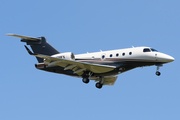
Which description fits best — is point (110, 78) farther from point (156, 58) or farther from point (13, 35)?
point (13, 35)

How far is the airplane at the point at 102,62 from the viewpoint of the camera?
23125 mm

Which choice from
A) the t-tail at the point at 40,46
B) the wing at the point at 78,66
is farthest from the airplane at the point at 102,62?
the t-tail at the point at 40,46

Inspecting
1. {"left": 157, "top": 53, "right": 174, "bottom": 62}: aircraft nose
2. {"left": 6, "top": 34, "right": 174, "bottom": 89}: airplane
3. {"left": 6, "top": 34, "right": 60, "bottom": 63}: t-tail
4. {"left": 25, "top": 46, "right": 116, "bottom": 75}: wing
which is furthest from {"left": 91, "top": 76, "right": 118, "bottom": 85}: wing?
{"left": 157, "top": 53, "right": 174, "bottom": 62}: aircraft nose

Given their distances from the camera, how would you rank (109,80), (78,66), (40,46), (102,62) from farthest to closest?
(40,46) < (109,80) < (102,62) < (78,66)

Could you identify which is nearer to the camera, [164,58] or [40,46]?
[164,58]

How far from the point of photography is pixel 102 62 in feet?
81.0

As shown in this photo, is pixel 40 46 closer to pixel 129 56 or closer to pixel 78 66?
pixel 78 66

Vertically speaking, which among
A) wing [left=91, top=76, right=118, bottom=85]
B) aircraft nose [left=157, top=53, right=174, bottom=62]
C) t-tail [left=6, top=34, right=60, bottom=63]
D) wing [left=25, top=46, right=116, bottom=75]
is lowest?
wing [left=91, top=76, right=118, bottom=85]

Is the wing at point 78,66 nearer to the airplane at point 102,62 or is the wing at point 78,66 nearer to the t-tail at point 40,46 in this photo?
the airplane at point 102,62

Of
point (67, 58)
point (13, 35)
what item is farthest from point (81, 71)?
point (13, 35)

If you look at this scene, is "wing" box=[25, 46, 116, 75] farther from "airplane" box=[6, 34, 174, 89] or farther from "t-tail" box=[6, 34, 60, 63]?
"t-tail" box=[6, 34, 60, 63]

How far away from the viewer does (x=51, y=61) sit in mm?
23109

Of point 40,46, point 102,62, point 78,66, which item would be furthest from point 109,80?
point 40,46

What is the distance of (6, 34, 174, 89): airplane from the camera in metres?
23.1
